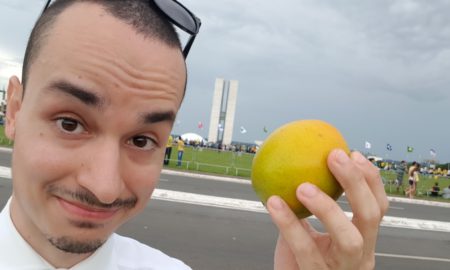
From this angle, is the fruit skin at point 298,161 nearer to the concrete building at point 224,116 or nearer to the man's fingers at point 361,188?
the man's fingers at point 361,188

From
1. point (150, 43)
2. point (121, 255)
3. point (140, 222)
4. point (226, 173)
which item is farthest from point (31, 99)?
point (226, 173)

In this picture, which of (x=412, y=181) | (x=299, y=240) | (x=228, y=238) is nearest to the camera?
(x=299, y=240)

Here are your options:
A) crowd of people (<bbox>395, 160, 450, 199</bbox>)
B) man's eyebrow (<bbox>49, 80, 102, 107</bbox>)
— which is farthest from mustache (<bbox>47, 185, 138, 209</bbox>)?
crowd of people (<bbox>395, 160, 450, 199</bbox>)

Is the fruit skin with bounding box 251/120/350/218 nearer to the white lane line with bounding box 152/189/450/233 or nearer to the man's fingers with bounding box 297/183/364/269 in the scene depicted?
the man's fingers with bounding box 297/183/364/269

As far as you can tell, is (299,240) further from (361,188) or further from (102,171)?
(102,171)

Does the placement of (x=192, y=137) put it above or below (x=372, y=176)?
below

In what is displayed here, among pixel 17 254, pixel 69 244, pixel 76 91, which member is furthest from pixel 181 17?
pixel 17 254
